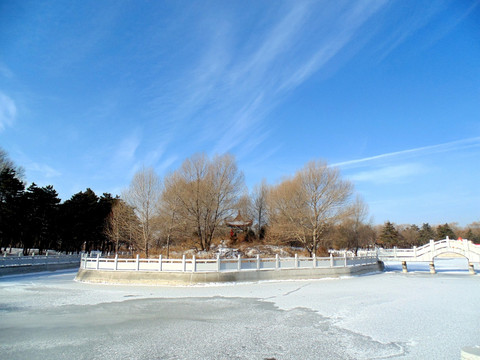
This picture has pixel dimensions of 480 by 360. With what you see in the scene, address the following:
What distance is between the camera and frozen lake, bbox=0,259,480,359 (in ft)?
18.0

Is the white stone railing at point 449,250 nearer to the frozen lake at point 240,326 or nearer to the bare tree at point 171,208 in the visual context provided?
the frozen lake at point 240,326

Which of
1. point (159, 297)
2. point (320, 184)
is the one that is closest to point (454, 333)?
point (159, 297)

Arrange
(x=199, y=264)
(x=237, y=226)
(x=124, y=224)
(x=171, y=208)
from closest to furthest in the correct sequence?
(x=199, y=264) < (x=171, y=208) < (x=124, y=224) < (x=237, y=226)

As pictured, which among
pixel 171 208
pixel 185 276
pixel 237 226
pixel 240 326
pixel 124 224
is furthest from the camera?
pixel 237 226

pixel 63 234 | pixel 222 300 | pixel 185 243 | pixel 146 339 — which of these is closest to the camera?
pixel 146 339

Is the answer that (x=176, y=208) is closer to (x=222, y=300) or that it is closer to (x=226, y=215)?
(x=226, y=215)

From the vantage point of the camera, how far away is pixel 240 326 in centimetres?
734

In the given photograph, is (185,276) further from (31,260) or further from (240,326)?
(31,260)

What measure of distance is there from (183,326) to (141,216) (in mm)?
24554

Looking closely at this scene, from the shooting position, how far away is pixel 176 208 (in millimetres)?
30500

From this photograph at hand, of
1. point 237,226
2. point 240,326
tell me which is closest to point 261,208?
point 237,226

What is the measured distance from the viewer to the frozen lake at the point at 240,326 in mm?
5473

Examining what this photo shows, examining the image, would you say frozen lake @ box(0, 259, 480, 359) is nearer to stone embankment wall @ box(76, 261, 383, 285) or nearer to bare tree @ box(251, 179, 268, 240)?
stone embankment wall @ box(76, 261, 383, 285)

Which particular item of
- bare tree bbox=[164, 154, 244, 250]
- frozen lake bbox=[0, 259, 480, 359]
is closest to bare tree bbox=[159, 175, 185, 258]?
bare tree bbox=[164, 154, 244, 250]
